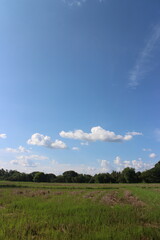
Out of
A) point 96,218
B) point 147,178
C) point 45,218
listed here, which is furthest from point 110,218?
point 147,178

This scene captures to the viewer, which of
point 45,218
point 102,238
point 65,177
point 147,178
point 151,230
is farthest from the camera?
point 65,177

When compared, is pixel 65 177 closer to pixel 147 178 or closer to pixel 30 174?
pixel 30 174

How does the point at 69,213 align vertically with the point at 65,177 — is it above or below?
below

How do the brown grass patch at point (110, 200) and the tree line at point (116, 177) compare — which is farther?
the tree line at point (116, 177)

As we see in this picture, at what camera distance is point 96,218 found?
33.1ft

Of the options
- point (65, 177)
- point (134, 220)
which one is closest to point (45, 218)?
point (134, 220)

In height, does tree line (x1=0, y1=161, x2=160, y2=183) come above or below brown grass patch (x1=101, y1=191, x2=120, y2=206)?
above

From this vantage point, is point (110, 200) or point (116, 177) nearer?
point (110, 200)

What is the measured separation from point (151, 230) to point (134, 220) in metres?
1.84

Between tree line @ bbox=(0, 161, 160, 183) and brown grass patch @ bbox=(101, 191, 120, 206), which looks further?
tree line @ bbox=(0, 161, 160, 183)

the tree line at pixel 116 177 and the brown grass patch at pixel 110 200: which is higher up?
the tree line at pixel 116 177

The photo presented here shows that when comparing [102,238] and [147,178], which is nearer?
[102,238]

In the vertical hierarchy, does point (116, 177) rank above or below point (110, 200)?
above

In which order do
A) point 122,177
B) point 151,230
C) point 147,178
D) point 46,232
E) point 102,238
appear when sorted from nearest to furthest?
point 102,238 < point 46,232 < point 151,230 < point 147,178 < point 122,177
